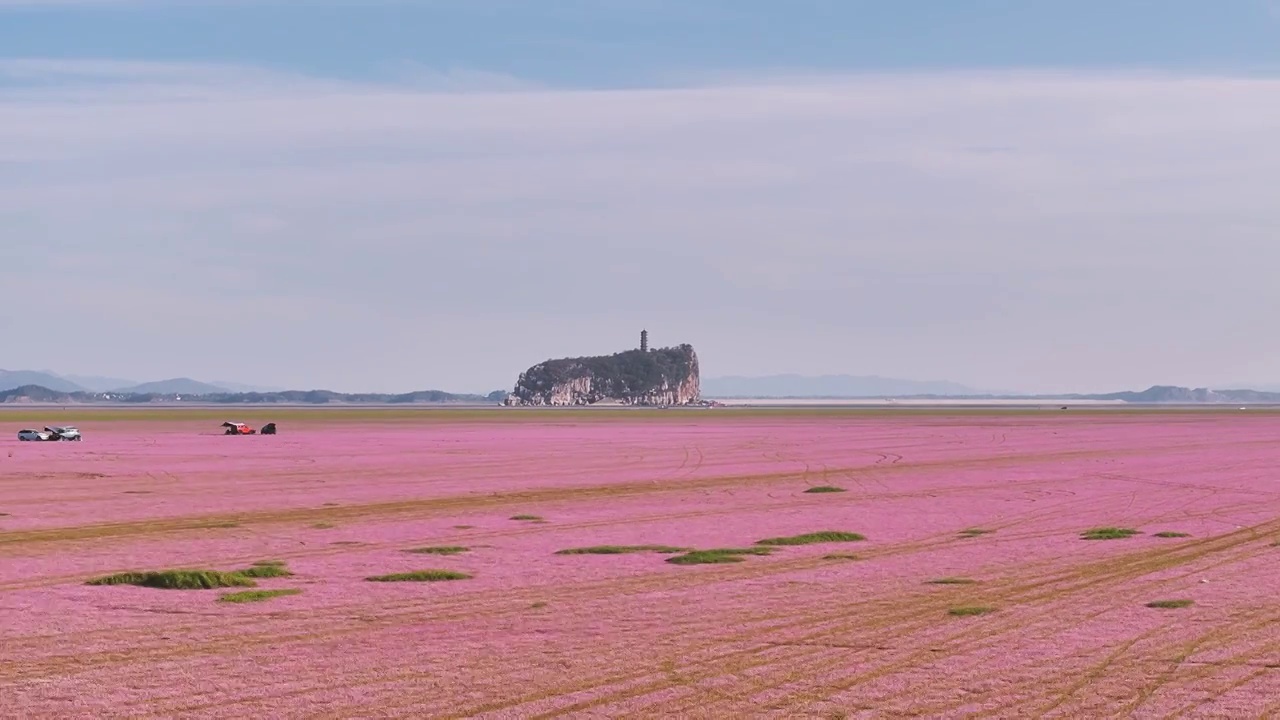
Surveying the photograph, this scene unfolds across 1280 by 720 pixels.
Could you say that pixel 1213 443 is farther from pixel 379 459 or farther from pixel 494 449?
pixel 379 459

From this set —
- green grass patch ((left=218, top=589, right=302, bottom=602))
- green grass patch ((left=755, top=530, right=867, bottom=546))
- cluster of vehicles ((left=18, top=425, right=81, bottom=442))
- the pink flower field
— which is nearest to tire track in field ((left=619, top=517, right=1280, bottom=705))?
the pink flower field

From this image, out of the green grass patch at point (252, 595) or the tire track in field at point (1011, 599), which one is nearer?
the tire track in field at point (1011, 599)

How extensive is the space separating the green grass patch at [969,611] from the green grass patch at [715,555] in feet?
21.9

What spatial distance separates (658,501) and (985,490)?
10.1 metres

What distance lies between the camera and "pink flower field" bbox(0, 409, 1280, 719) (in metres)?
14.2

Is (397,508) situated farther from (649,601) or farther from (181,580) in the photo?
(649,601)

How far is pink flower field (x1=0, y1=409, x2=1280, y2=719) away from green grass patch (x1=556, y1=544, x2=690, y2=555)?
20cm

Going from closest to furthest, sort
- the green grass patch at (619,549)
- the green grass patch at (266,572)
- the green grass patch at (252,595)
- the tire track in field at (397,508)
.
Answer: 1. the green grass patch at (252,595)
2. the green grass patch at (266,572)
3. the green grass patch at (619,549)
4. the tire track in field at (397,508)

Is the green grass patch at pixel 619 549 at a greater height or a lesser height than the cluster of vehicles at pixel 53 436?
lesser

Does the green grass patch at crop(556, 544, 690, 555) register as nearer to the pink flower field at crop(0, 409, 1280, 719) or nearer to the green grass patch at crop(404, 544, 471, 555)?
the pink flower field at crop(0, 409, 1280, 719)

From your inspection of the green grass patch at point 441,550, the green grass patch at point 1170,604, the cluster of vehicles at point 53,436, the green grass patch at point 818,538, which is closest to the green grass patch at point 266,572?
the green grass patch at point 441,550

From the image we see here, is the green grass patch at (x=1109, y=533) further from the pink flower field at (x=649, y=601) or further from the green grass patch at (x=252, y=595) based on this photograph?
the green grass patch at (x=252, y=595)

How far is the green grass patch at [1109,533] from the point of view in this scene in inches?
1148

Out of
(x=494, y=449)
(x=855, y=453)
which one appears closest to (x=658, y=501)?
(x=855, y=453)
